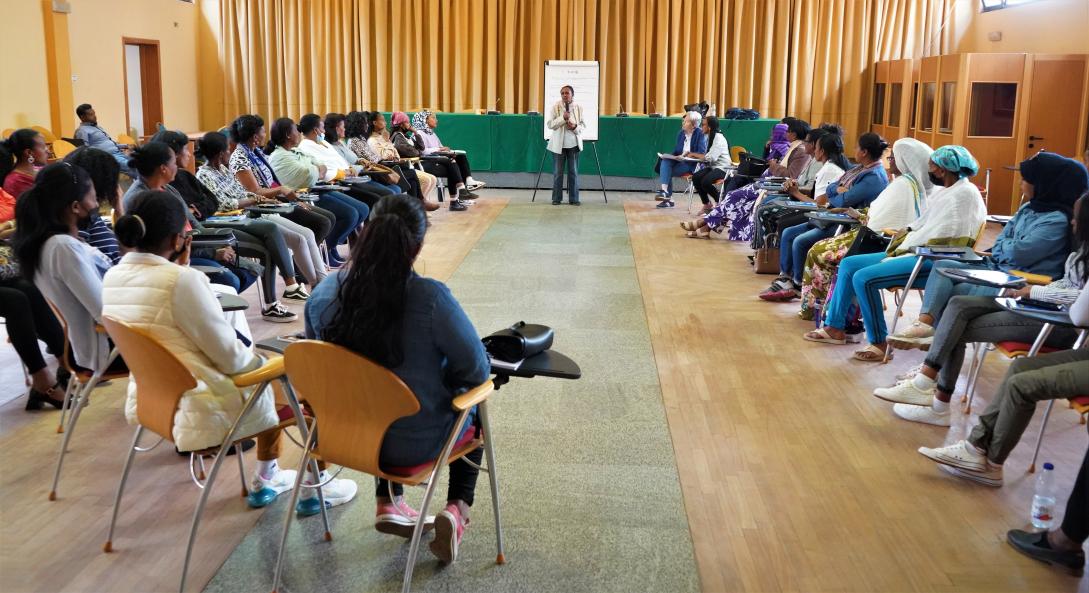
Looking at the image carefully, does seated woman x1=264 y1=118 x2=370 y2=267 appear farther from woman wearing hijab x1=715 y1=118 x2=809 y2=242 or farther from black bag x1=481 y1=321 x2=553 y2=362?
black bag x1=481 y1=321 x2=553 y2=362

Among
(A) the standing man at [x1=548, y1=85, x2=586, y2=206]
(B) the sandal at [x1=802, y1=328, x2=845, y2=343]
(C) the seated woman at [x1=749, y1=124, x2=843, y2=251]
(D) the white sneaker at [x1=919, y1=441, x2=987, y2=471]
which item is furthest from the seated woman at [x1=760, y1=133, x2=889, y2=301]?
(A) the standing man at [x1=548, y1=85, x2=586, y2=206]

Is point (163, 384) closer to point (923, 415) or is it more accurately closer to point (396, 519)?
point (396, 519)

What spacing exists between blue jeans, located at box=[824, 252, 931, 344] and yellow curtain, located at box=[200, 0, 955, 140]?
9459mm

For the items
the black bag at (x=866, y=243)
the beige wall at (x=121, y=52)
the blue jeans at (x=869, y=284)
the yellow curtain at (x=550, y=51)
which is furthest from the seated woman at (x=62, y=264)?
the yellow curtain at (x=550, y=51)

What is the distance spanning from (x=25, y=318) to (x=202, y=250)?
3.64 ft

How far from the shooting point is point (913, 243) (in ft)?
15.6

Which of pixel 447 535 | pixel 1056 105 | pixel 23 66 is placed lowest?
pixel 447 535

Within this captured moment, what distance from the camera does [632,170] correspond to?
40.1 ft

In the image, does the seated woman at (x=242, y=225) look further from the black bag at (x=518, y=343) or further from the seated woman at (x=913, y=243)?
the seated woman at (x=913, y=243)

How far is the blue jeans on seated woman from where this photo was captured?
10617 millimetres

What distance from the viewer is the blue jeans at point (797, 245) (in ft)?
20.0

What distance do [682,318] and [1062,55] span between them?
656 cm

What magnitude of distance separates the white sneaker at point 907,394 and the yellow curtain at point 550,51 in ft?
34.4

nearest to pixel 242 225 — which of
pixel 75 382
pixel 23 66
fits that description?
pixel 75 382
